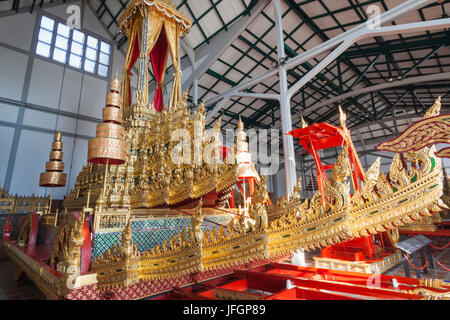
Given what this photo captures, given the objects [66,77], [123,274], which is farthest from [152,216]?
[66,77]

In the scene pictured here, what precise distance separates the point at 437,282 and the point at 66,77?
1336cm

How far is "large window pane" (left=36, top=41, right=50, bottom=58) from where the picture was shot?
9.58m

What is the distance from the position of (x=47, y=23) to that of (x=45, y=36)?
68 cm

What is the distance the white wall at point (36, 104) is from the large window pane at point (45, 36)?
305 mm

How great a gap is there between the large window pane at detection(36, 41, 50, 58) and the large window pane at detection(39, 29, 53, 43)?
219 millimetres

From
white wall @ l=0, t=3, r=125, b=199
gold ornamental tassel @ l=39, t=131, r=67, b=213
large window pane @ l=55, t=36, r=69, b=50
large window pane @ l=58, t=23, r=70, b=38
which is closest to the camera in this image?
gold ornamental tassel @ l=39, t=131, r=67, b=213

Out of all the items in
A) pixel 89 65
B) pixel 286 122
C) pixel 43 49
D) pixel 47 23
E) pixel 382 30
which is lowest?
pixel 286 122

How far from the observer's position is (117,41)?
39.6ft

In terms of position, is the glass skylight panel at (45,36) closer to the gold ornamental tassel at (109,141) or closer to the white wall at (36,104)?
the white wall at (36,104)

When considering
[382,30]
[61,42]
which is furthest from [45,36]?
[382,30]

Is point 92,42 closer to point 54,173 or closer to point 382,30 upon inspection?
point 54,173

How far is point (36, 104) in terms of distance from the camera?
912 cm

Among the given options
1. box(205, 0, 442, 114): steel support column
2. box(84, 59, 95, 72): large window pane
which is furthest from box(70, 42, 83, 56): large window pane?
box(205, 0, 442, 114): steel support column

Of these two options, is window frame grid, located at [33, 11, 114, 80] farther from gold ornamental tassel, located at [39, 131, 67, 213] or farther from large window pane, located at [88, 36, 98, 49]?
gold ornamental tassel, located at [39, 131, 67, 213]
